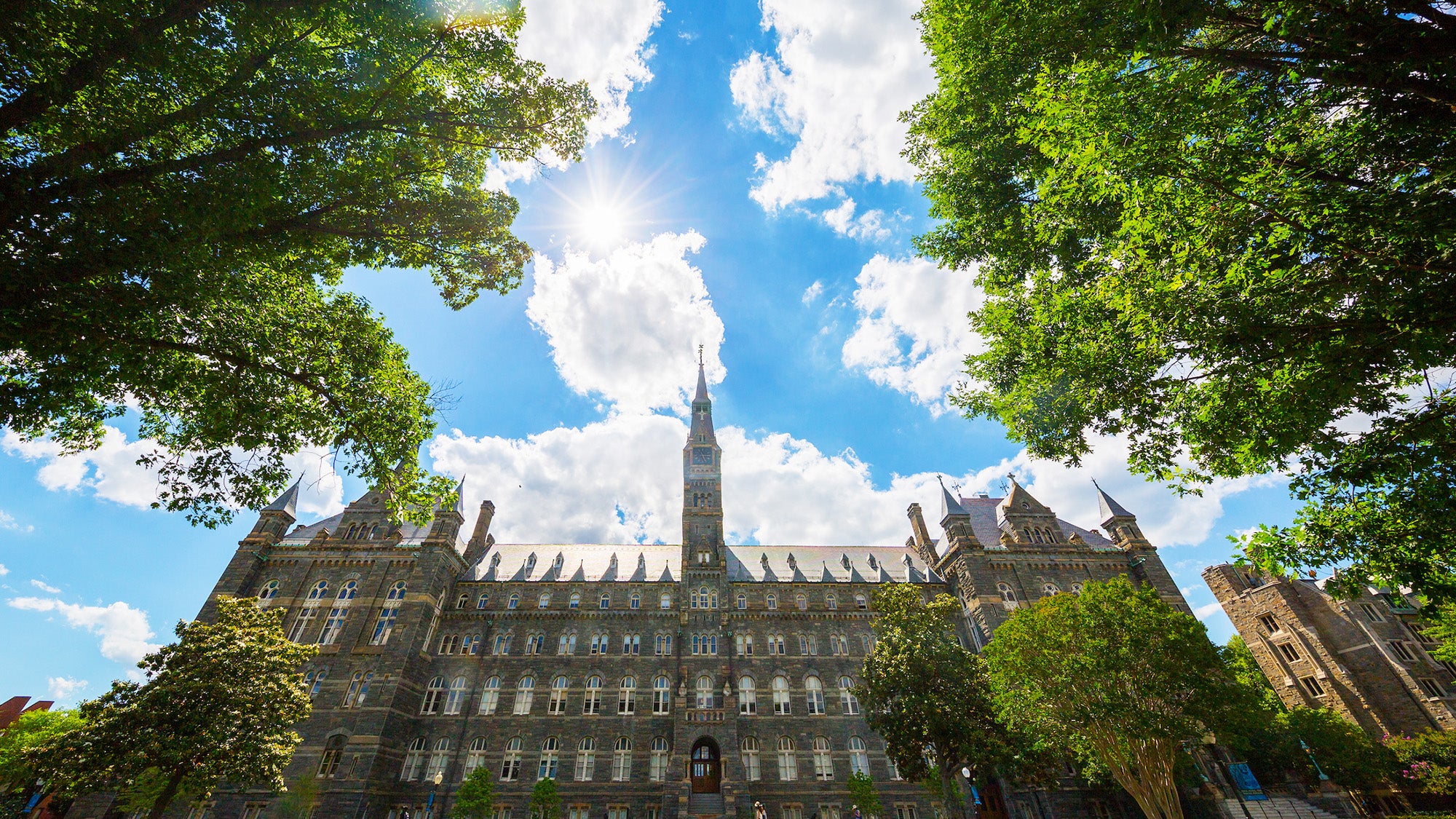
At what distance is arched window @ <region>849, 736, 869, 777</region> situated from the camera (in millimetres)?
31812

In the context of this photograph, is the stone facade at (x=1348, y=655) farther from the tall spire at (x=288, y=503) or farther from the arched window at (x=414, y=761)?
the tall spire at (x=288, y=503)

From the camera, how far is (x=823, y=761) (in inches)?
1268

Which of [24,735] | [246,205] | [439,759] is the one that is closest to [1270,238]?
[246,205]

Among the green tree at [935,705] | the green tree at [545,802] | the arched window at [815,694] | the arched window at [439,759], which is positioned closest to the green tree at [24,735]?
the arched window at [439,759]

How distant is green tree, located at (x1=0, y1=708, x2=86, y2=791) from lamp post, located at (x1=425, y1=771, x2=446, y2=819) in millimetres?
21759

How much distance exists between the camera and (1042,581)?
36.4 meters

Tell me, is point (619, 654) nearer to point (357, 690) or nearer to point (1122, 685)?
point (357, 690)

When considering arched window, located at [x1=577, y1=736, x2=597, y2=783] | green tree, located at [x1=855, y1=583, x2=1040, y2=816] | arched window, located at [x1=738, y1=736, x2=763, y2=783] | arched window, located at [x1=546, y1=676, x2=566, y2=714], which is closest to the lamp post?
arched window, located at [x1=546, y1=676, x2=566, y2=714]

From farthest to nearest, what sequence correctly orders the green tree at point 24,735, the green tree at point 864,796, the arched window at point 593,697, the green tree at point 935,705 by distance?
1. the green tree at point 24,735
2. the arched window at point 593,697
3. the green tree at point 864,796
4. the green tree at point 935,705

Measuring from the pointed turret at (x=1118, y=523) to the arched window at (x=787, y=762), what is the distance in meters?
27.5

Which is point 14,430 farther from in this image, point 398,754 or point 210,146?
point 398,754

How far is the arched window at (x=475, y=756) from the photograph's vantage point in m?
31.7

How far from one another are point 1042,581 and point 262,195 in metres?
43.0

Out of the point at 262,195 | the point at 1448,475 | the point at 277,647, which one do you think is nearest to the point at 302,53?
the point at 262,195
